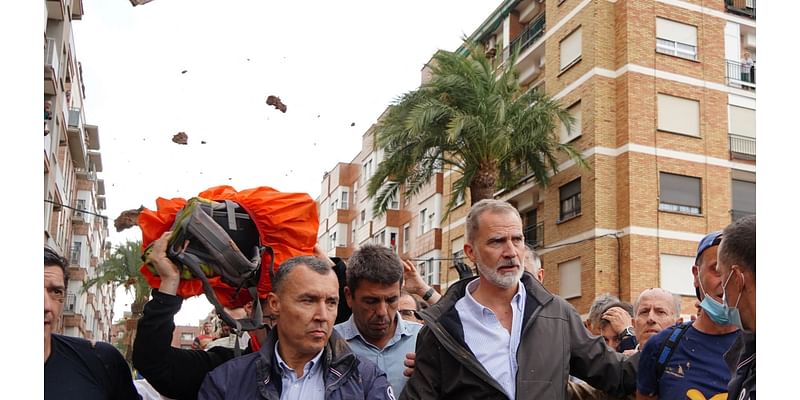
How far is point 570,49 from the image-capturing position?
1112 inches

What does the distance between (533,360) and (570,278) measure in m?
23.4

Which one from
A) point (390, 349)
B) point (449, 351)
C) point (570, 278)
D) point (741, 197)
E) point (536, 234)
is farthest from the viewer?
point (536, 234)

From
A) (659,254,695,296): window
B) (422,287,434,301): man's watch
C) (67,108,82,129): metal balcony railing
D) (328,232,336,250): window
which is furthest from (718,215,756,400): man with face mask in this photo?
(328,232,336,250): window

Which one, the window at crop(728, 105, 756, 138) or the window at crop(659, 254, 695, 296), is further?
the window at crop(728, 105, 756, 138)

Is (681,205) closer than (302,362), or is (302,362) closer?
(302,362)

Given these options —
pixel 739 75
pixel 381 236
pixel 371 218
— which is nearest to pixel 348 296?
pixel 739 75

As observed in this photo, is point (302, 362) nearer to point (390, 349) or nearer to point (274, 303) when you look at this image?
point (274, 303)

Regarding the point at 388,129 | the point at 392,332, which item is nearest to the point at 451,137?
the point at 388,129

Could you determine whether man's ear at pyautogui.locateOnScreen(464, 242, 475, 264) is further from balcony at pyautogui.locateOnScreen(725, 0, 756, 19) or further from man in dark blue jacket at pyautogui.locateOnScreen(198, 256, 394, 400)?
balcony at pyautogui.locateOnScreen(725, 0, 756, 19)

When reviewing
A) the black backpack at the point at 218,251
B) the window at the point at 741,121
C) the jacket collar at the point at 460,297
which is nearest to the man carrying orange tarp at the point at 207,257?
the black backpack at the point at 218,251

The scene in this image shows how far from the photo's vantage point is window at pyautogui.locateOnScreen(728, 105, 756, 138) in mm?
27000

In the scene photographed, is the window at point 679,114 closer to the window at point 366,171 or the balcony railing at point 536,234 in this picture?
the balcony railing at point 536,234

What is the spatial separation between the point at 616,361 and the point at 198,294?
1.83 metres

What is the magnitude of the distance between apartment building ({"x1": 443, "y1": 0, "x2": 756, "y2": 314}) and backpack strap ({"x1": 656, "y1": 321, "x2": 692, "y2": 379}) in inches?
844
